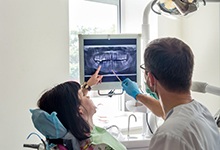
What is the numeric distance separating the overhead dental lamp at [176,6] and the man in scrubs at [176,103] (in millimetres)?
630

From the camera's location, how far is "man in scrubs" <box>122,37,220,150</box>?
1227mm

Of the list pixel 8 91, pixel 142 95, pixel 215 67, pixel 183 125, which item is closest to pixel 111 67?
pixel 142 95

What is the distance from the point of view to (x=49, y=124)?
65.4 inches

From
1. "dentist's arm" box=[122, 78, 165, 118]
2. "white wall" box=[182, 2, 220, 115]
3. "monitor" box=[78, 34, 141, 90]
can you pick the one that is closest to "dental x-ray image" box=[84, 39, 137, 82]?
"monitor" box=[78, 34, 141, 90]

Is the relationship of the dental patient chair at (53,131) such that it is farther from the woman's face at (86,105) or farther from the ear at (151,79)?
the ear at (151,79)

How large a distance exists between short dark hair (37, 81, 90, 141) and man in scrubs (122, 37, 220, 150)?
1.70 feet

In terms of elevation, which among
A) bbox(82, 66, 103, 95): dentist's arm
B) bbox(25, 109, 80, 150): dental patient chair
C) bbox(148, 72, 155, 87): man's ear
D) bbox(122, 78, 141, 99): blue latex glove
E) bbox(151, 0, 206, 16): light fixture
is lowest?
bbox(25, 109, 80, 150): dental patient chair

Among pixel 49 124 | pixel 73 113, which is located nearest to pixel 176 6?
pixel 73 113

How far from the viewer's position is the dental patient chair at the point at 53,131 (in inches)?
65.1

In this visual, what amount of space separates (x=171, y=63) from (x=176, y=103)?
18 centimetres

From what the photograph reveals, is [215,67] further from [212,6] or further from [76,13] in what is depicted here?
[76,13]

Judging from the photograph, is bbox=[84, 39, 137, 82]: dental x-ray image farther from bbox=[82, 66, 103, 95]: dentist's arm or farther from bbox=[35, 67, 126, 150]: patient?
bbox=[35, 67, 126, 150]: patient

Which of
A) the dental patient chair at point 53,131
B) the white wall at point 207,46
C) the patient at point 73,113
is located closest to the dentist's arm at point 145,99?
the patient at point 73,113

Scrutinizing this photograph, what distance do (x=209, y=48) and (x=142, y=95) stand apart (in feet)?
3.51
